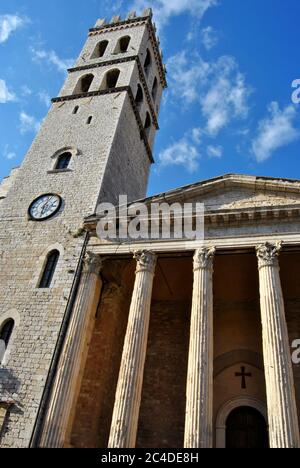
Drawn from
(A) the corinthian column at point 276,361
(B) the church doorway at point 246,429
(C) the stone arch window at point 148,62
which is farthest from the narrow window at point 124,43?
(B) the church doorway at point 246,429

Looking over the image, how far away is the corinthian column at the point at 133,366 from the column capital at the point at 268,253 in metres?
3.11

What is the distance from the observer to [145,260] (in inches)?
470

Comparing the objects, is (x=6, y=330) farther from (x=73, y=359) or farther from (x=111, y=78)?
(x=111, y=78)

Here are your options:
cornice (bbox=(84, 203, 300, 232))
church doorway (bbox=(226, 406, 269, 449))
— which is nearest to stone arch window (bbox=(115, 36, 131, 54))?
cornice (bbox=(84, 203, 300, 232))

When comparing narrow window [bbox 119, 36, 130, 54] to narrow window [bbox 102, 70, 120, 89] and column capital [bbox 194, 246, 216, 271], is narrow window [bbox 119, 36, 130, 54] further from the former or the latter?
column capital [bbox 194, 246, 216, 271]

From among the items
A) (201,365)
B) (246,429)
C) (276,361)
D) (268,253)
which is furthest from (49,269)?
(246,429)

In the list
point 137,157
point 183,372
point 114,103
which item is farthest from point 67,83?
point 183,372

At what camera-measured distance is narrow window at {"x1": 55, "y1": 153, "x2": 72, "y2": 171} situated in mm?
16252

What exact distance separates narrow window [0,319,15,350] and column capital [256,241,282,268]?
295 inches

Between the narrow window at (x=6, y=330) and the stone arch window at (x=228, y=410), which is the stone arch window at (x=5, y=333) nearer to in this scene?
the narrow window at (x=6, y=330)

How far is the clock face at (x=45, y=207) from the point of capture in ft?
47.4

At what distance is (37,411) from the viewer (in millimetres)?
10031

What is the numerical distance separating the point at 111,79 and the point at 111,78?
2.1 inches
